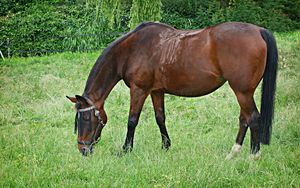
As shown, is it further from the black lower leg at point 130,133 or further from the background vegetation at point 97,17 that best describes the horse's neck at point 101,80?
the background vegetation at point 97,17

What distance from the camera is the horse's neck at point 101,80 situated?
17.6 feet

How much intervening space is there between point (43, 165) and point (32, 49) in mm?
13161

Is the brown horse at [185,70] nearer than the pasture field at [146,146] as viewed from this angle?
No

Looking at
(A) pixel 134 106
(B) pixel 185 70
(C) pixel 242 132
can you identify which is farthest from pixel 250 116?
(A) pixel 134 106

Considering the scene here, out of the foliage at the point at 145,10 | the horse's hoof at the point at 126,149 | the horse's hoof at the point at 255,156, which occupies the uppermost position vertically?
the horse's hoof at the point at 255,156

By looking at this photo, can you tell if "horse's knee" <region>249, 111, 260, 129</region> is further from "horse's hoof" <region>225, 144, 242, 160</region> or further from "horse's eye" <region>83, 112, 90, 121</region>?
"horse's eye" <region>83, 112, 90, 121</region>

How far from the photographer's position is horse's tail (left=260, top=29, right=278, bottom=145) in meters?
4.80

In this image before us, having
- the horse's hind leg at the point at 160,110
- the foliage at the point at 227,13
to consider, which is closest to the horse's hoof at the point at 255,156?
the horse's hind leg at the point at 160,110

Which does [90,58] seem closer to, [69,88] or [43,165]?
[69,88]

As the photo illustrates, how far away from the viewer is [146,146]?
5613mm

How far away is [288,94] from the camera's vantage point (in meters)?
7.69

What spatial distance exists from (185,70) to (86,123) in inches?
56.3

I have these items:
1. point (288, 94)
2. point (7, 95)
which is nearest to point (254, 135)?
point (288, 94)

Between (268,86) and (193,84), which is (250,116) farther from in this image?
(193,84)
